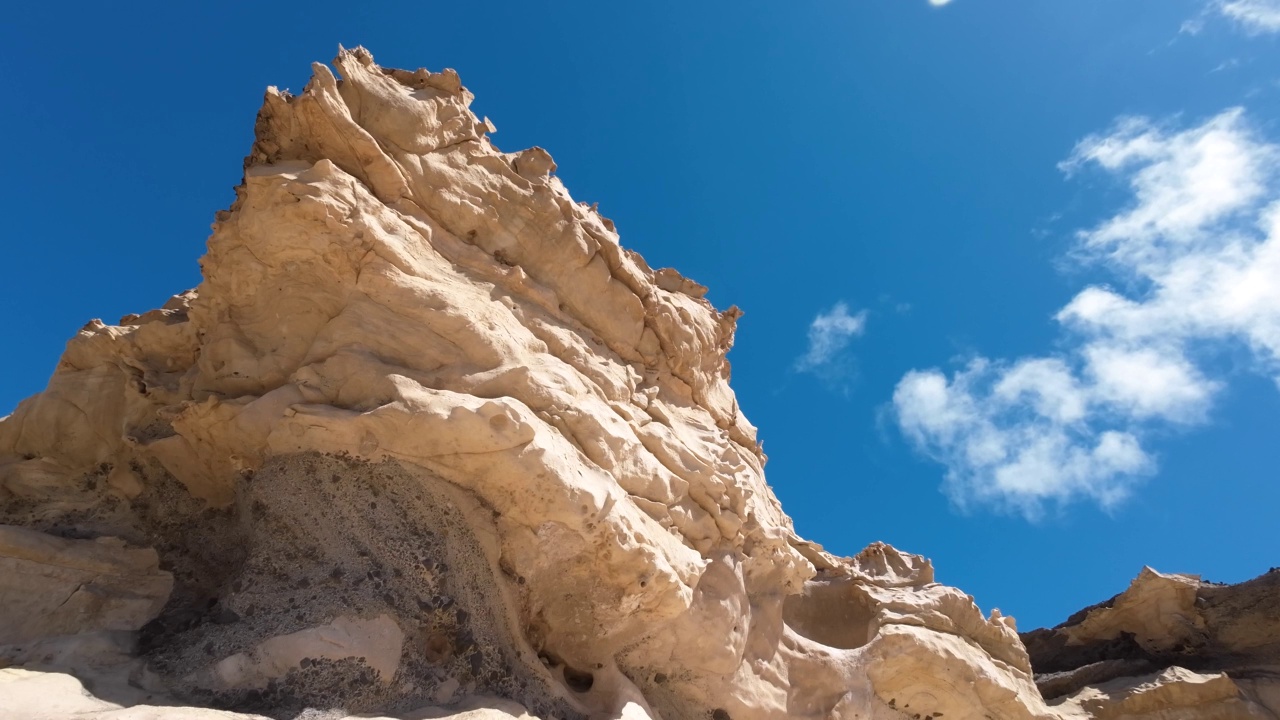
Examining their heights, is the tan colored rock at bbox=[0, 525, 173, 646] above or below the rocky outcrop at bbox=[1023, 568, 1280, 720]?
below

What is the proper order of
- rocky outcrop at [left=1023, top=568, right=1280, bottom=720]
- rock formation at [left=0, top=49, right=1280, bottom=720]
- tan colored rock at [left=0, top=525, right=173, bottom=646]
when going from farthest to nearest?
rocky outcrop at [left=1023, top=568, right=1280, bottom=720] < tan colored rock at [left=0, top=525, right=173, bottom=646] < rock formation at [left=0, top=49, right=1280, bottom=720]

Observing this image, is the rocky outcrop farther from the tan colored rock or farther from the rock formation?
the tan colored rock

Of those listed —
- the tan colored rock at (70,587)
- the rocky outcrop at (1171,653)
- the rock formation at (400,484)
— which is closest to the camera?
the rock formation at (400,484)

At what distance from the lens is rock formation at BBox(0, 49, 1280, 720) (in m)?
6.62

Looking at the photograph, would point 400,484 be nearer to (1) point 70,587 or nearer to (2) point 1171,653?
(1) point 70,587

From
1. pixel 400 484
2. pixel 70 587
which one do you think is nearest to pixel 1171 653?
pixel 400 484

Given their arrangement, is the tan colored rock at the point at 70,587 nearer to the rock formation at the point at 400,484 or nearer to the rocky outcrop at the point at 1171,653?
the rock formation at the point at 400,484

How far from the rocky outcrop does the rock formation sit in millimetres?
4678

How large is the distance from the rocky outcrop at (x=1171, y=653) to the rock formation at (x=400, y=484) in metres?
4.68

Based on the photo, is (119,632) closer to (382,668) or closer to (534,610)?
(382,668)

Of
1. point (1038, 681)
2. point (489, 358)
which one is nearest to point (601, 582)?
point (489, 358)

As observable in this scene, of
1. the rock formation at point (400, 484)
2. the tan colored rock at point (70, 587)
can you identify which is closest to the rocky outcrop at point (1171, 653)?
the rock formation at point (400, 484)

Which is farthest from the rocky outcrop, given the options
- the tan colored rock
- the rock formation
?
the tan colored rock

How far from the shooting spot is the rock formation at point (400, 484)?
21.7 ft
